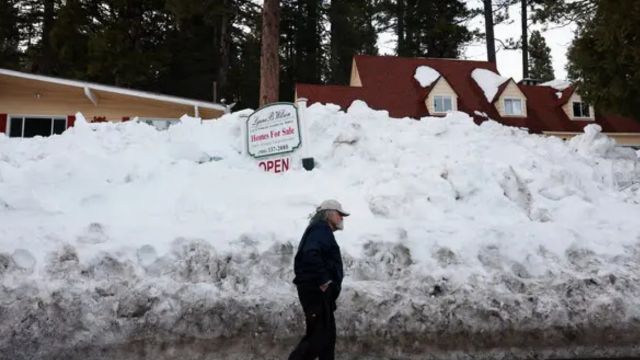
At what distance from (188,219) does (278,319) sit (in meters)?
2.28

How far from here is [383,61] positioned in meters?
29.5

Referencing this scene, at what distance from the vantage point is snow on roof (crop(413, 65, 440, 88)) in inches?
1126

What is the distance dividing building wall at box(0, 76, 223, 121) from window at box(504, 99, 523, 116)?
660 inches

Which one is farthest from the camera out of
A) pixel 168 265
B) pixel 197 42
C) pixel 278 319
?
pixel 197 42

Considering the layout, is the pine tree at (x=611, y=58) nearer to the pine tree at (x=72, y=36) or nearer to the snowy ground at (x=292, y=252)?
the snowy ground at (x=292, y=252)

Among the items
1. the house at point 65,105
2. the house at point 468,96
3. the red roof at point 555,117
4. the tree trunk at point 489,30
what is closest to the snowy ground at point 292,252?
the house at point 65,105

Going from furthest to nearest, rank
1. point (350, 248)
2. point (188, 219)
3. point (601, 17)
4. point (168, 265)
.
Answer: point (601, 17), point (188, 219), point (350, 248), point (168, 265)

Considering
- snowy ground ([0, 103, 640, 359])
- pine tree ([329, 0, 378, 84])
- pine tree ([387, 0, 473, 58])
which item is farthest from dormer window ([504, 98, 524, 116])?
snowy ground ([0, 103, 640, 359])

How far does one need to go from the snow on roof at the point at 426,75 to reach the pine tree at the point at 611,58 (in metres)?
15.2

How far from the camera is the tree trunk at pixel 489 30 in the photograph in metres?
33.2

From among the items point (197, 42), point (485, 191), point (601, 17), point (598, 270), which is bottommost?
point (598, 270)

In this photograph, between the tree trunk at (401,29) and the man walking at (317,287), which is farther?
the tree trunk at (401,29)

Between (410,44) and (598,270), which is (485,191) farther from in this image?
(410,44)

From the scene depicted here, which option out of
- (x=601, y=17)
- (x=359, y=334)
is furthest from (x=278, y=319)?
(x=601, y=17)
